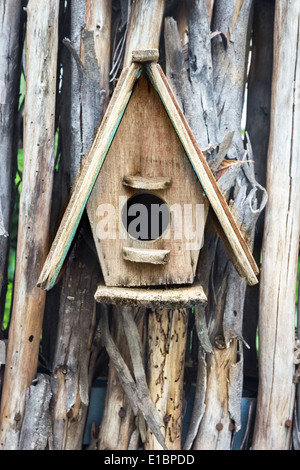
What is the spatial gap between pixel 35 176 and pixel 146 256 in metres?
0.59

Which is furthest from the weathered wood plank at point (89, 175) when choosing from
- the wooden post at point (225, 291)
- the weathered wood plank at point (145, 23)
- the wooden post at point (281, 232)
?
the wooden post at point (281, 232)

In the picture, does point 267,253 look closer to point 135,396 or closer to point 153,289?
point 153,289

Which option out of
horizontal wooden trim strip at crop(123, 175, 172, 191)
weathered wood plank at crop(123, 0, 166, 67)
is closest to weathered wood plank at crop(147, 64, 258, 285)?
horizontal wooden trim strip at crop(123, 175, 172, 191)

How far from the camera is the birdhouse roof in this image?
66.9 inches

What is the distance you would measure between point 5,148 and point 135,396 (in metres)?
1.07

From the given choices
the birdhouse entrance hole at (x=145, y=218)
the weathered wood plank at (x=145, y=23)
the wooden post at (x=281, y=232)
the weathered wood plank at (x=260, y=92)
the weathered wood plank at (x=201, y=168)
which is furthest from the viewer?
the weathered wood plank at (x=260, y=92)

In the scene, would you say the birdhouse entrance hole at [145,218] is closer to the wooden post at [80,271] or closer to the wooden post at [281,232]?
the wooden post at [80,271]

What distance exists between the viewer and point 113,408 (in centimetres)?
226

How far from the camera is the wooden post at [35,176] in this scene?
2072mm

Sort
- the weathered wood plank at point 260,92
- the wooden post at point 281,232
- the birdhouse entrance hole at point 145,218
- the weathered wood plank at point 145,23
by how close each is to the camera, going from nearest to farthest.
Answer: the birdhouse entrance hole at point 145,218, the weathered wood plank at point 145,23, the wooden post at point 281,232, the weathered wood plank at point 260,92

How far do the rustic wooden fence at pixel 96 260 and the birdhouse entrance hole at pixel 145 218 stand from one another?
0.66ft

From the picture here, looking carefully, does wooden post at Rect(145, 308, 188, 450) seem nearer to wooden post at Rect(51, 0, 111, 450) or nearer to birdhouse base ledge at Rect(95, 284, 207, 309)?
wooden post at Rect(51, 0, 111, 450)

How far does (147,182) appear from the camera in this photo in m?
1.78
